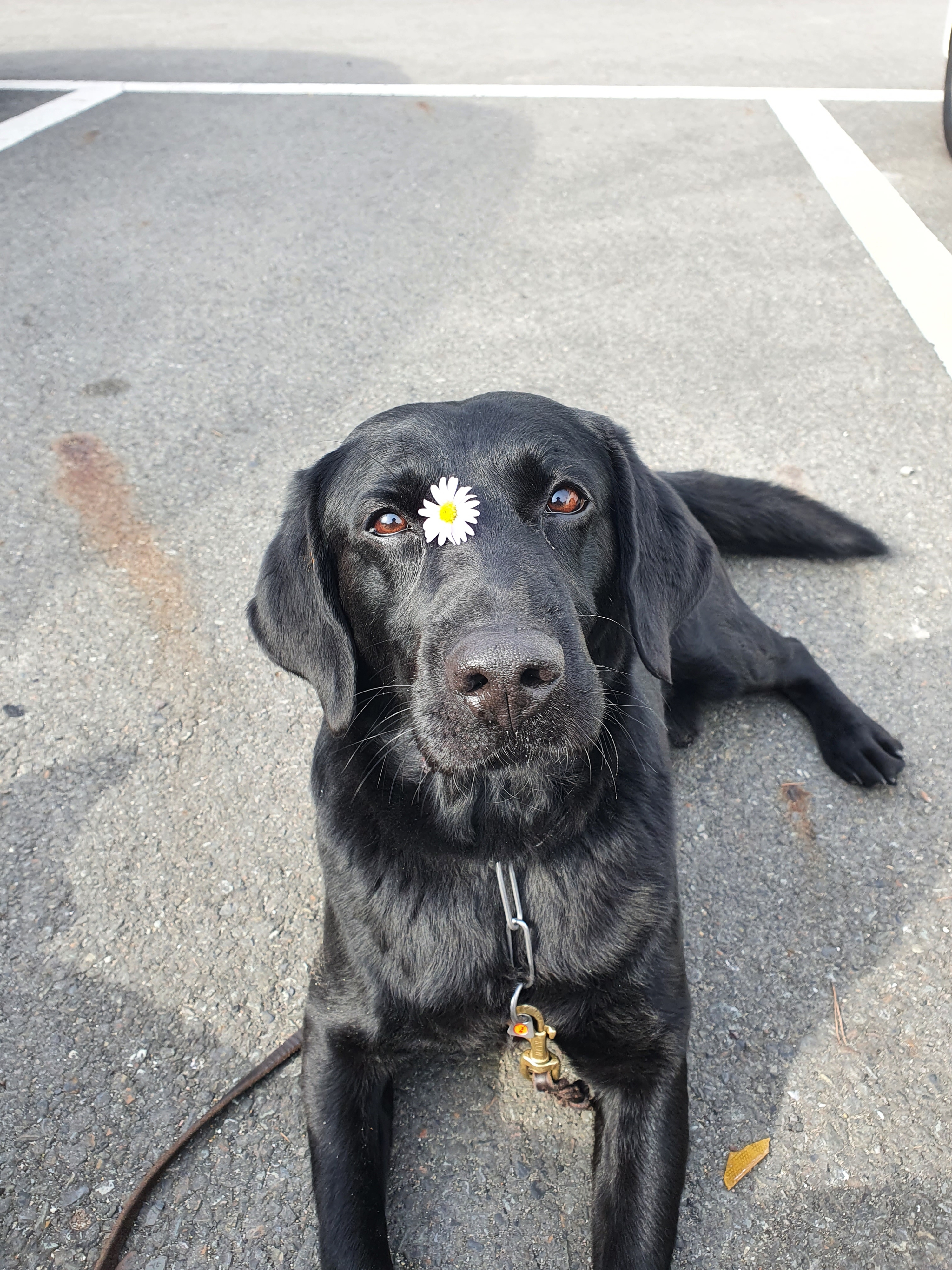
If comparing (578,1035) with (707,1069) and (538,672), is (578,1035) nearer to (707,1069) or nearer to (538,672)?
(707,1069)

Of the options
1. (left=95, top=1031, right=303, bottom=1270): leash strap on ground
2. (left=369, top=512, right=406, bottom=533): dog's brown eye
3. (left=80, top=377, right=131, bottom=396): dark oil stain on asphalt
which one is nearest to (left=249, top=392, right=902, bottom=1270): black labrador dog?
(left=369, top=512, right=406, bottom=533): dog's brown eye

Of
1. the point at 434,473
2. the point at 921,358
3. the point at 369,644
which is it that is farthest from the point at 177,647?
the point at 921,358

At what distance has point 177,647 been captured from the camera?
3.54 m

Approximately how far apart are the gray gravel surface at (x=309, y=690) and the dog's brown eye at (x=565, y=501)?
1152 mm

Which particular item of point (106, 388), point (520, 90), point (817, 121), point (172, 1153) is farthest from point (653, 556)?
point (520, 90)

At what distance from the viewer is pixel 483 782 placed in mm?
2197

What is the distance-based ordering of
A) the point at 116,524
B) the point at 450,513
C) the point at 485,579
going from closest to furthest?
the point at 485,579 → the point at 450,513 → the point at 116,524

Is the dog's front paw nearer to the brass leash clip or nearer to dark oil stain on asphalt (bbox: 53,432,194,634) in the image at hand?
the brass leash clip

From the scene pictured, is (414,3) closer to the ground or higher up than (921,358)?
higher up

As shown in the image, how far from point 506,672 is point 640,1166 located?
1.07m

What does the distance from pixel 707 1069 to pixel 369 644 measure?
1.28 meters

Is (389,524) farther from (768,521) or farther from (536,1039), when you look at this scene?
(768,521)

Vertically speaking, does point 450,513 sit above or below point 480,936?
above

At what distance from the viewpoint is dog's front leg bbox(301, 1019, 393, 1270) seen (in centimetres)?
200
